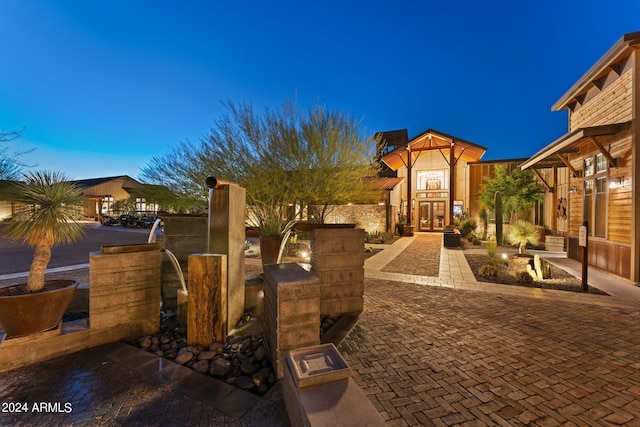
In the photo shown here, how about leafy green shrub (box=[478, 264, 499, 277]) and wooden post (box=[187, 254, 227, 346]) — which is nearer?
wooden post (box=[187, 254, 227, 346])

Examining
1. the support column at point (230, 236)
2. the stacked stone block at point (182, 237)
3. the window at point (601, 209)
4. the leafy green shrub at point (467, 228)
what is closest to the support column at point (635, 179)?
the window at point (601, 209)

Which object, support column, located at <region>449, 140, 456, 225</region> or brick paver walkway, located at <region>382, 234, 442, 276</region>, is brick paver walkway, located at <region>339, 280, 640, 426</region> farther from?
support column, located at <region>449, 140, 456, 225</region>

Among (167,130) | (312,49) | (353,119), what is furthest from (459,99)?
(353,119)

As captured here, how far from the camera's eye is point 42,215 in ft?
10.1

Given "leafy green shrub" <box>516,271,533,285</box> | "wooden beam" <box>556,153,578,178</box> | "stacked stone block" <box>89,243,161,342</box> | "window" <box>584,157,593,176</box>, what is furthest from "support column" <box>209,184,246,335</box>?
"wooden beam" <box>556,153,578,178</box>

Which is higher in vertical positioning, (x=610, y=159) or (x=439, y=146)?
(x=439, y=146)

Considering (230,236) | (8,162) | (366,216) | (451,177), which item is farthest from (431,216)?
(8,162)

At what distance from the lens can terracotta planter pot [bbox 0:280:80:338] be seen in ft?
8.86

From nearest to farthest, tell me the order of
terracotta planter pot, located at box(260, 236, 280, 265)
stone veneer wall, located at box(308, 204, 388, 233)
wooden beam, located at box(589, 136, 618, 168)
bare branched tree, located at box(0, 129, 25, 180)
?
1. terracotta planter pot, located at box(260, 236, 280, 265)
2. wooden beam, located at box(589, 136, 618, 168)
3. bare branched tree, located at box(0, 129, 25, 180)
4. stone veneer wall, located at box(308, 204, 388, 233)

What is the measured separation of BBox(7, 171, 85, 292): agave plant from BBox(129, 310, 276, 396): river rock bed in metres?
1.49

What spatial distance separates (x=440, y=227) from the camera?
2198 centimetres

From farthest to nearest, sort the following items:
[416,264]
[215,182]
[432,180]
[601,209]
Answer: [432,180] < [416,264] < [601,209] < [215,182]

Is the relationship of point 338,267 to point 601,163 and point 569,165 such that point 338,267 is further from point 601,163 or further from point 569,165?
point 569,165

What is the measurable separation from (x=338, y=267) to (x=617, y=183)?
27.8 ft
